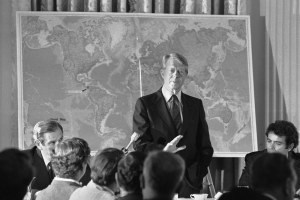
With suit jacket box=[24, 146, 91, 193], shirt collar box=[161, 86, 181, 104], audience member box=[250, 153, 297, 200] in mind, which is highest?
shirt collar box=[161, 86, 181, 104]

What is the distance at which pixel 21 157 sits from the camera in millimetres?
→ 2451

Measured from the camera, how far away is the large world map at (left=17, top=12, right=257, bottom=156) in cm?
703

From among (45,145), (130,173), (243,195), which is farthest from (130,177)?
(45,145)

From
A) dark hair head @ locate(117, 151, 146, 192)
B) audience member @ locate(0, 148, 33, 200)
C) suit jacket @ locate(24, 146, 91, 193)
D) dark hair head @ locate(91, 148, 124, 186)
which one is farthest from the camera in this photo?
suit jacket @ locate(24, 146, 91, 193)

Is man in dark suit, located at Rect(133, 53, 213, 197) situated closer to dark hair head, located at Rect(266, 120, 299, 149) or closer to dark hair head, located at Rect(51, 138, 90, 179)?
dark hair head, located at Rect(266, 120, 299, 149)

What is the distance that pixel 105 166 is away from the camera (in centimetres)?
359

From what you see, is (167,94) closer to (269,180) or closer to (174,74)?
(174,74)

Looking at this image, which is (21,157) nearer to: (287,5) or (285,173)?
(285,173)

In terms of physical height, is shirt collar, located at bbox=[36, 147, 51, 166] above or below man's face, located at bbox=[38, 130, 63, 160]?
below

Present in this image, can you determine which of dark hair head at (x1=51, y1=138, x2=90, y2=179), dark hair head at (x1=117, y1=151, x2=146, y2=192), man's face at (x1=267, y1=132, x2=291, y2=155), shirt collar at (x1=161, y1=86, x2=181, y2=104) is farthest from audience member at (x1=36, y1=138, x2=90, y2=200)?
Answer: man's face at (x1=267, y1=132, x2=291, y2=155)

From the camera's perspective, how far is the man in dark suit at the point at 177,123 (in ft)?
17.3

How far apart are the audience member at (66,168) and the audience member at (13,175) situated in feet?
4.88

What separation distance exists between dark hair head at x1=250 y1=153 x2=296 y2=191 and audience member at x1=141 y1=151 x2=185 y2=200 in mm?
312

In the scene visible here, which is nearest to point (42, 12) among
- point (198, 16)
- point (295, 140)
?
point (198, 16)
